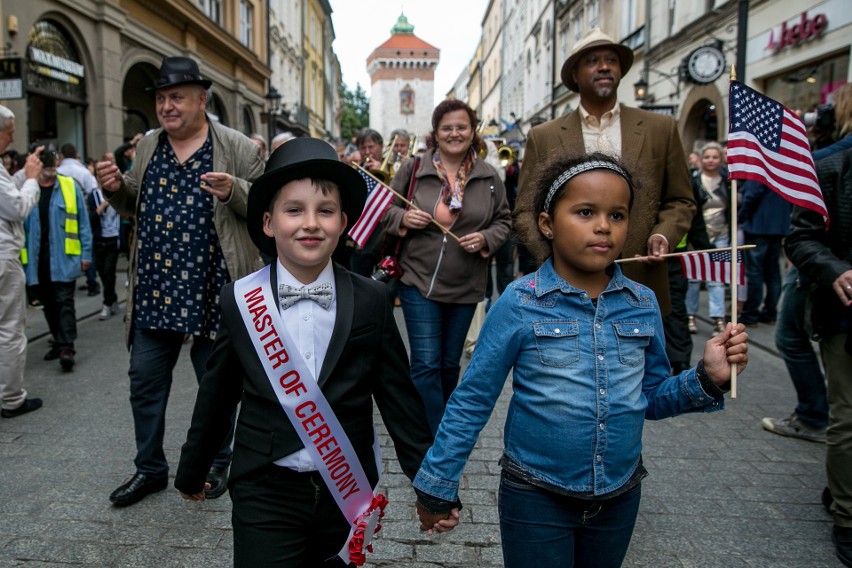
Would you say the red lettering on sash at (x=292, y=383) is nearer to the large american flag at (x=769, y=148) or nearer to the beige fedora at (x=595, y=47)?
the large american flag at (x=769, y=148)

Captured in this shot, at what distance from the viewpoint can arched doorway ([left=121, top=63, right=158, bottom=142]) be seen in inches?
714

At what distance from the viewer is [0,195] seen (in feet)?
15.3

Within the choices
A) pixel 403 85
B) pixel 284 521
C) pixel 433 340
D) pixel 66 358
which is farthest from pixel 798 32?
pixel 403 85

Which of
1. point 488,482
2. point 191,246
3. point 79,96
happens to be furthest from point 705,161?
point 79,96

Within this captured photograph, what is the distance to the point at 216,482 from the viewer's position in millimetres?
3582

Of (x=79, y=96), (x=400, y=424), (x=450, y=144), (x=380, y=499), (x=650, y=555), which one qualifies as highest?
(x=79, y=96)

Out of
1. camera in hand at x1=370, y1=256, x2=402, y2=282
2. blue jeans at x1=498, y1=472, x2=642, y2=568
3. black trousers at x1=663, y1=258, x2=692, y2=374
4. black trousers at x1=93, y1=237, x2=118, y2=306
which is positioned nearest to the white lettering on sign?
black trousers at x1=93, y1=237, x2=118, y2=306

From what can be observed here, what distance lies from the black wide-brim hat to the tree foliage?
78.5 metres

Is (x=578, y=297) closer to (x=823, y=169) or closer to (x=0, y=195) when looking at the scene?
(x=823, y=169)

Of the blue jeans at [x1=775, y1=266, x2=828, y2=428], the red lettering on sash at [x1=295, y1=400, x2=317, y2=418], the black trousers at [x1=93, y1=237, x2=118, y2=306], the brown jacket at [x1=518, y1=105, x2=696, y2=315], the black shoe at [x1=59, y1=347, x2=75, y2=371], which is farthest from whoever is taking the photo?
the black trousers at [x1=93, y1=237, x2=118, y2=306]

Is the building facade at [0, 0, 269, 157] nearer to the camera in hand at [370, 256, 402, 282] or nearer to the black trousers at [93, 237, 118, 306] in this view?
the black trousers at [93, 237, 118, 306]

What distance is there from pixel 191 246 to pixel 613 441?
2416 mm

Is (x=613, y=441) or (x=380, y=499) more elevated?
(x=613, y=441)

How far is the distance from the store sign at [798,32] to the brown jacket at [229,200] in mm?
11972
